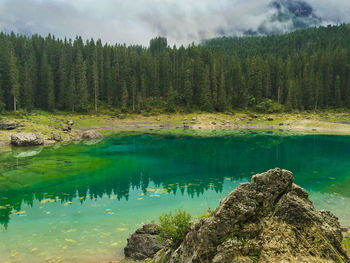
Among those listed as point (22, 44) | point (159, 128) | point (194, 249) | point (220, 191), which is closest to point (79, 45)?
point (22, 44)

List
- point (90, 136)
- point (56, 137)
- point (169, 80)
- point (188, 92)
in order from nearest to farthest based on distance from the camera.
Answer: point (56, 137) < point (90, 136) < point (188, 92) < point (169, 80)

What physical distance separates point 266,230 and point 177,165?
115 feet

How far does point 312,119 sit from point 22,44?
440ft

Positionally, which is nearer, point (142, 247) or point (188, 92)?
point (142, 247)

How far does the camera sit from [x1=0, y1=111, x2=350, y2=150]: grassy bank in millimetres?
81938

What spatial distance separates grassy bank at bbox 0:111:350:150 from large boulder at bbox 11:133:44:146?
11.5 m

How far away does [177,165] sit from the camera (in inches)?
1657

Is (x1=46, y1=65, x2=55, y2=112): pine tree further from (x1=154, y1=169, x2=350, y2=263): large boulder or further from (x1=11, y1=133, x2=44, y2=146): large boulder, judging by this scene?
(x1=154, y1=169, x2=350, y2=263): large boulder

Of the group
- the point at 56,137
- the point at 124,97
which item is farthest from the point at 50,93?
the point at 56,137

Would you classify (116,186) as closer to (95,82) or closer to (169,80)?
(95,82)

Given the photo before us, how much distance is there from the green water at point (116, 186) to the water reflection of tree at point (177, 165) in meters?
0.12

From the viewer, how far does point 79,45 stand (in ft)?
449

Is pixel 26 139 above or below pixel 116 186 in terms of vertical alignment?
above

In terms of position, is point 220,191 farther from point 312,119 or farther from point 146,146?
point 312,119
